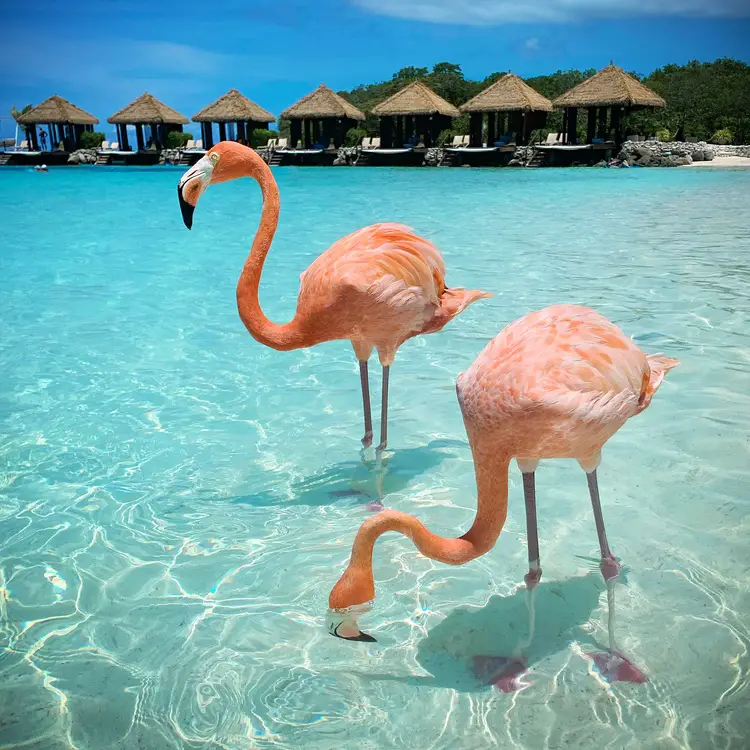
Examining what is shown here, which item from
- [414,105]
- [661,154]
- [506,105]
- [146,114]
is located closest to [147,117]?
[146,114]

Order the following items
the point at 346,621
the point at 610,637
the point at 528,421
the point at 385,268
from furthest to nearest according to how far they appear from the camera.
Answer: the point at 385,268
the point at 610,637
the point at 528,421
the point at 346,621

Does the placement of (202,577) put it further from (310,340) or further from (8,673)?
(310,340)

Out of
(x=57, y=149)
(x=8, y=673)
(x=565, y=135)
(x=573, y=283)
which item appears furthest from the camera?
(x=57, y=149)

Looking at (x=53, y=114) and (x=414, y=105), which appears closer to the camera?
(x=414, y=105)

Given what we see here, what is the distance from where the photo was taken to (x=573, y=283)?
8.63 metres

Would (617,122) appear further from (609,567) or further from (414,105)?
(609,567)

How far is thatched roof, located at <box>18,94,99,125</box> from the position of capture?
152 feet

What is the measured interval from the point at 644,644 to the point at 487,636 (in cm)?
60

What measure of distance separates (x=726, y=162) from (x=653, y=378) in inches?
1400

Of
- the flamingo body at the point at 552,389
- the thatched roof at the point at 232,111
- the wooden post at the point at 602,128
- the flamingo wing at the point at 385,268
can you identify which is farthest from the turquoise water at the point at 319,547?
the thatched roof at the point at 232,111

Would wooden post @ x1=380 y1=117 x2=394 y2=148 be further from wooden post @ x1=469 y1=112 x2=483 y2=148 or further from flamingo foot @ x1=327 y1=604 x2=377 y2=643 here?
flamingo foot @ x1=327 y1=604 x2=377 y2=643

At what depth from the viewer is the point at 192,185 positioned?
11.1ft

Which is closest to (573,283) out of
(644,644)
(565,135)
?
(644,644)

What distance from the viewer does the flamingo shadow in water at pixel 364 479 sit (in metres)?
4.04
